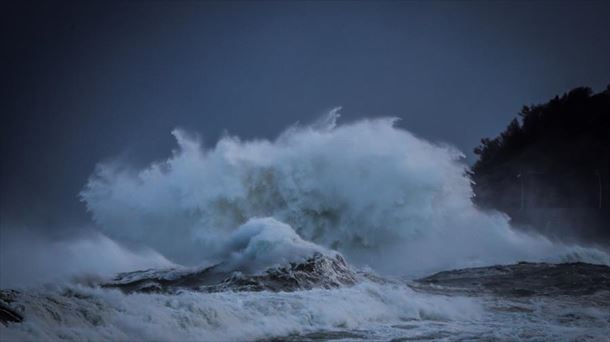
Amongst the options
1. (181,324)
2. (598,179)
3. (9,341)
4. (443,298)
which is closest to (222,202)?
(443,298)

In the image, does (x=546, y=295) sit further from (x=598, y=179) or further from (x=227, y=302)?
(x=598, y=179)

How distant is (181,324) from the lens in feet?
24.7

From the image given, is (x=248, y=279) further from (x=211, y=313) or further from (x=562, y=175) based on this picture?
(x=562, y=175)

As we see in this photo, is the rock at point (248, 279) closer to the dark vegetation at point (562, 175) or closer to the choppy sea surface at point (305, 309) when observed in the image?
the choppy sea surface at point (305, 309)

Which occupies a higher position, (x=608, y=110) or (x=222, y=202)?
(x=608, y=110)

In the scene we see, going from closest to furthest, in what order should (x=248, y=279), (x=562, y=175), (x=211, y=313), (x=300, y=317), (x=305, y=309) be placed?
(x=211, y=313) → (x=300, y=317) → (x=305, y=309) → (x=248, y=279) → (x=562, y=175)

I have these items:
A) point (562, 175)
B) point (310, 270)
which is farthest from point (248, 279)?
point (562, 175)

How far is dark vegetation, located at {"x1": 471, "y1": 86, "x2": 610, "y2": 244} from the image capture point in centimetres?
3306

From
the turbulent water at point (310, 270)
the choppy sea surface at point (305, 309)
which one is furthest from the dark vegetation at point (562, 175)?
the choppy sea surface at point (305, 309)

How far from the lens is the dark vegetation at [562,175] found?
Result: 3306 centimetres

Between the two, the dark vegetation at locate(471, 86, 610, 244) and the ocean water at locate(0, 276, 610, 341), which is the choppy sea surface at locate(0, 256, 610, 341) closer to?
the ocean water at locate(0, 276, 610, 341)

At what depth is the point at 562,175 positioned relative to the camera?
115 feet

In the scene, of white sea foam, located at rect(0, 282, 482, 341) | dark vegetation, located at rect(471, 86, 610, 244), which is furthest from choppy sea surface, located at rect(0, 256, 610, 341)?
dark vegetation, located at rect(471, 86, 610, 244)

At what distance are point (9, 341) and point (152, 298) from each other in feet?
9.05
